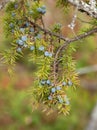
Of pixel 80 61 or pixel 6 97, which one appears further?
pixel 80 61

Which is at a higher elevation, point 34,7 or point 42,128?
point 34,7

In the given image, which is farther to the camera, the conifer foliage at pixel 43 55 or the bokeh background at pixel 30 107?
the bokeh background at pixel 30 107

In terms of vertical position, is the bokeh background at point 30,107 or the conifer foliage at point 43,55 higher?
the conifer foliage at point 43,55

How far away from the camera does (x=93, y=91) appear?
227 inches

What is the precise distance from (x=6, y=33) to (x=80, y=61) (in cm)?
441

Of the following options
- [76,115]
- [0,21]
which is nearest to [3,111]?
[76,115]

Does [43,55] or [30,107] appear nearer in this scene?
[43,55]

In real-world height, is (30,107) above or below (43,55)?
below

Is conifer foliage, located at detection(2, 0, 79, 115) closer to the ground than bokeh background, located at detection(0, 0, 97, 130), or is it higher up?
higher up

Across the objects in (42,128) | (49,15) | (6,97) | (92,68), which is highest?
(49,15)

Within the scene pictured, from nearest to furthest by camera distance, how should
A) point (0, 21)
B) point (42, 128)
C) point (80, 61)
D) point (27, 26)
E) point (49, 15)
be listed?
point (27, 26), point (0, 21), point (42, 128), point (80, 61), point (49, 15)

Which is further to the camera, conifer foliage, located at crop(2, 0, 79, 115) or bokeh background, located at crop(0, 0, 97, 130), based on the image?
bokeh background, located at crop(0, 0, 97, 130)

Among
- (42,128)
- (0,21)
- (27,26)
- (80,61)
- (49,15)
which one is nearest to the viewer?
(27,26)

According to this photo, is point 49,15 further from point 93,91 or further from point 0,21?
point 0,21
